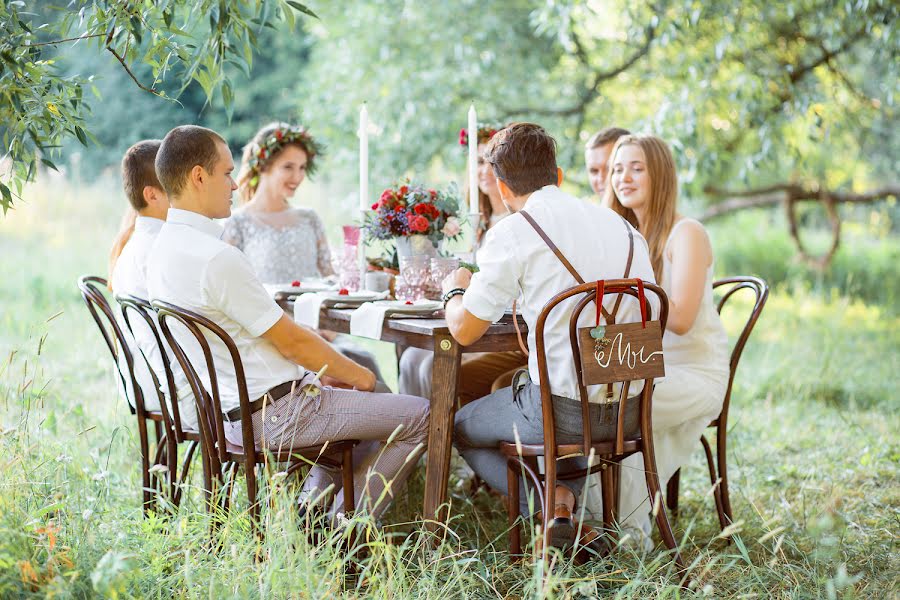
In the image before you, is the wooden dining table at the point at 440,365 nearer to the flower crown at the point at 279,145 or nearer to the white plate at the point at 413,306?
the white plate at the point at 413,306

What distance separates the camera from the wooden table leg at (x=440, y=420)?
262 cm

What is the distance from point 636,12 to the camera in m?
6.35

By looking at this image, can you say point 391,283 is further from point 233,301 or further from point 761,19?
point 761,19

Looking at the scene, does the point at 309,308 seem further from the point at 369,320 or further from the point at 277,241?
the point at 277,241

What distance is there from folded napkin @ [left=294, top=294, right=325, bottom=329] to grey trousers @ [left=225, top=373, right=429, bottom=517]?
296 mm

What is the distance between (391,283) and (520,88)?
4956 mm

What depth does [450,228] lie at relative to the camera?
10.5 feet

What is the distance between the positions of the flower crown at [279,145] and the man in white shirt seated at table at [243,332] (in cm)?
157

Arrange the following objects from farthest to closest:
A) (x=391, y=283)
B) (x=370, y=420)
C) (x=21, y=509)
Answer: (x=391, y=283)
(x=370, y=420)
(x=21, y=509)

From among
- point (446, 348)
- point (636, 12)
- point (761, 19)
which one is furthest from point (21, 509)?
point (761, 19)

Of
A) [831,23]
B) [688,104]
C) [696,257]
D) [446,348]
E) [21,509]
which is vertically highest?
[831,23]

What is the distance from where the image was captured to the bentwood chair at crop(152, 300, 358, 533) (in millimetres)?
2475

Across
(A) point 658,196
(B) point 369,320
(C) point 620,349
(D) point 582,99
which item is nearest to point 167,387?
(B) point 369,320

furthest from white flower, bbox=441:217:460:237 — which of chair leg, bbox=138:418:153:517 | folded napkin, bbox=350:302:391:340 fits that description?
chair leg, bbox=138:418:153:517
